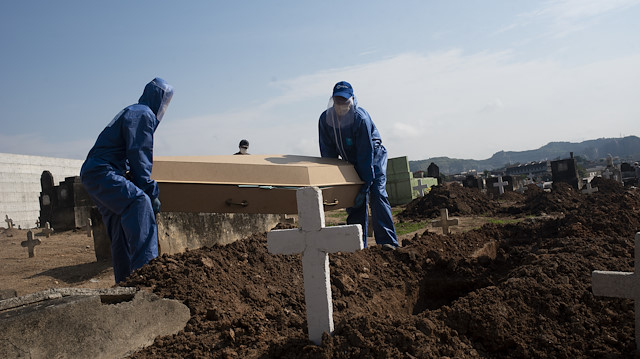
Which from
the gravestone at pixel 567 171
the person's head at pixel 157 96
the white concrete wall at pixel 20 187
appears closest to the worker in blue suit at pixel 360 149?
the person's head at pixel 157 96

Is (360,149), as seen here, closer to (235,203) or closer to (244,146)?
(235,203)

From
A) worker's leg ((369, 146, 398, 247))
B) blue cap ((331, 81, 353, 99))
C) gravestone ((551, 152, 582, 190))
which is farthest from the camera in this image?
gravestone ((551, 152, 582, 190))

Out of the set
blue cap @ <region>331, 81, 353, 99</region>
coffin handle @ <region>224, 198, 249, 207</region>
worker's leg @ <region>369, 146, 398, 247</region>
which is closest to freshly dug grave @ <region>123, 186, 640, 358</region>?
coffin handle @ <region>224, 198, 249, 207</region>

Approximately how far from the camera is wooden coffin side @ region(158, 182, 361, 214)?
4.89 m

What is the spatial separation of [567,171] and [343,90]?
15786 millimetres

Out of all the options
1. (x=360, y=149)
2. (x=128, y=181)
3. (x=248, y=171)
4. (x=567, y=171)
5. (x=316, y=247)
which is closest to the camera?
(x=316, y=247)

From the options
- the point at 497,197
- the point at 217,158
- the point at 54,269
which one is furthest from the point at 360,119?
the point at 497,197

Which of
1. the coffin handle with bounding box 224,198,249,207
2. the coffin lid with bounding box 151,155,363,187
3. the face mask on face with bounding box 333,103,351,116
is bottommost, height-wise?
the coffin handle with bounding box 224,198,249,207

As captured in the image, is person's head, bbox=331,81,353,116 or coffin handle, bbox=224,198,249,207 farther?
person's head, bbox=331,81,353,116

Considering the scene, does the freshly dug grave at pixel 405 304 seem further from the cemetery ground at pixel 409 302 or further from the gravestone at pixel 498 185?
the gravestone at pixel 498 185

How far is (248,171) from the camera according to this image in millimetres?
5105

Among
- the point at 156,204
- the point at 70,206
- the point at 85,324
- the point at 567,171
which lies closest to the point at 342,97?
the point at 156,204

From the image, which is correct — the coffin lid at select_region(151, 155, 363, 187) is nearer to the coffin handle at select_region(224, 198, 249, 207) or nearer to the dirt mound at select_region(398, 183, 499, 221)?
the coffin handle at select_region(224, 198, 249, 207)

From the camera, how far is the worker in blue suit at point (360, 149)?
579 centimetres
